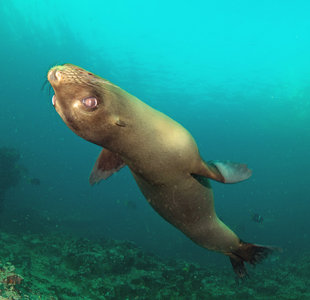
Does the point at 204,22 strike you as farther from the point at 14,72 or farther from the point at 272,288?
the point at 14,72

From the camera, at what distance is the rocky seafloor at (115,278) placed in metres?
4.38

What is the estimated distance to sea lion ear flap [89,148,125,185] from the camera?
8.28ft

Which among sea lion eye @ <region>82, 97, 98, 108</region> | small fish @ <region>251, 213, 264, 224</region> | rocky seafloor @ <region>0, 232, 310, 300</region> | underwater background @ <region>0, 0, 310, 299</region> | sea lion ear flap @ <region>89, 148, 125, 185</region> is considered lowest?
rocky seafloor @ <region>0, 232, 310, 300</region>

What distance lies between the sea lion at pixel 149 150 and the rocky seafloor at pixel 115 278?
207cm

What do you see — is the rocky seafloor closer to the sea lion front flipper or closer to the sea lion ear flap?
the sea lion ear flap

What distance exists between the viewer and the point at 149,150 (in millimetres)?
1984

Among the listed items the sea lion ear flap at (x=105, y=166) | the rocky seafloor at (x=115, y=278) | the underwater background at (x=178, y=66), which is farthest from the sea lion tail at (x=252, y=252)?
the underwater background at (x=178, y=66)

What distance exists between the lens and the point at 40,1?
2980 centimetres

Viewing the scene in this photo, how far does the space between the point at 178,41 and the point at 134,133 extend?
38629 millimetres

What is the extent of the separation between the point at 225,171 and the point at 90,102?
140 centimetres

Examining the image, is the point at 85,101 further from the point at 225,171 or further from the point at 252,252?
the point at 252,252

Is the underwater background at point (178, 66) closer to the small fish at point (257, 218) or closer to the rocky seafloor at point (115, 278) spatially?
the small fish at point (257, 218)

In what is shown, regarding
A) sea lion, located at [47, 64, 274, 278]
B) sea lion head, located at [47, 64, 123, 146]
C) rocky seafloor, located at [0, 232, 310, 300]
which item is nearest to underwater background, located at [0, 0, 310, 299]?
rocky seafloor, located at [0, 232, 310, 300]

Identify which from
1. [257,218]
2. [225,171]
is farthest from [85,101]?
[257,218]
